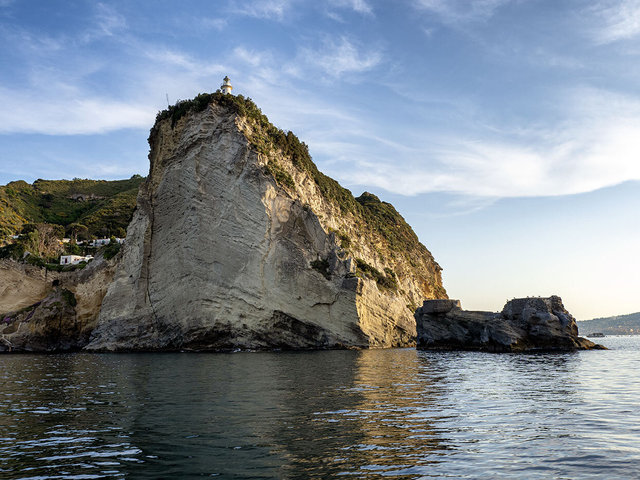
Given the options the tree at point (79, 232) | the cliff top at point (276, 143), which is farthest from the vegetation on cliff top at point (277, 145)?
the tree at point (79, 232)

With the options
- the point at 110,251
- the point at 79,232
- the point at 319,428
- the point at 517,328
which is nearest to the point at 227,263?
the point at 110,251

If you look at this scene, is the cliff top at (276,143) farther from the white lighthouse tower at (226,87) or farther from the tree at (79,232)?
the tree at (79,232)

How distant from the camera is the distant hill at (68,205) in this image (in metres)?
93.1

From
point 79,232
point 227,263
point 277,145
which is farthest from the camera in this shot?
point 79,232

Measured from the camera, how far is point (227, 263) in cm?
4622

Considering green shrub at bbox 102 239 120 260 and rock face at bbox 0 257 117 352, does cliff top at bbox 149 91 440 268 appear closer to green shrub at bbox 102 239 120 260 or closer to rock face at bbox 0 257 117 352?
green shrub at bbox 102 239 120 260

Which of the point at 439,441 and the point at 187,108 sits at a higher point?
the point at 187,108

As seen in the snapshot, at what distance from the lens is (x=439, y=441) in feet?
33.0

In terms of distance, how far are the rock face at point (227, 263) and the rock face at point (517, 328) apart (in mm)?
8608

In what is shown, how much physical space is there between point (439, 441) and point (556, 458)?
2243 millimetres

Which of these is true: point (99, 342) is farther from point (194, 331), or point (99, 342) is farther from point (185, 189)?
point (185, 189)

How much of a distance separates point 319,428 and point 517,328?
37.6 metres

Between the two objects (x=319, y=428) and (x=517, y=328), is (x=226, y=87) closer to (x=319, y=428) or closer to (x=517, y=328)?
(x=517, y=328)

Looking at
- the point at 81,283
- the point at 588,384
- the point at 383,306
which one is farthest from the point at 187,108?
the point at 588,384
